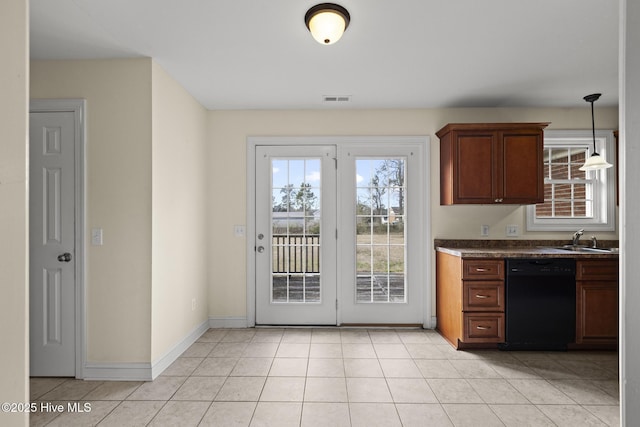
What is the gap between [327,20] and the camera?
6.69 feet

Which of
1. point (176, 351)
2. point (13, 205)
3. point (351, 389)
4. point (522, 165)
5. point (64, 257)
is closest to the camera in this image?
point (13, 205)

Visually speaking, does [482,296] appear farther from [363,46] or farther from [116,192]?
[116,192]

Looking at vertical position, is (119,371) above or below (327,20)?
below

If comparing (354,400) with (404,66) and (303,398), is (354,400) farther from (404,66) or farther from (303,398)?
(404,66)

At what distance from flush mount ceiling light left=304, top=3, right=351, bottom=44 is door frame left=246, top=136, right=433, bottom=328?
177 cm

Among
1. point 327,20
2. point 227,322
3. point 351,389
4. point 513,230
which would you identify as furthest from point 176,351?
point 513,230

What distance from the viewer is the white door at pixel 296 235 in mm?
3891

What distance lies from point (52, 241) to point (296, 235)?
220 cm

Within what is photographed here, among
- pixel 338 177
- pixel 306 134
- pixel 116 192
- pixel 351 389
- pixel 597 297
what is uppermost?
pixel 306 134

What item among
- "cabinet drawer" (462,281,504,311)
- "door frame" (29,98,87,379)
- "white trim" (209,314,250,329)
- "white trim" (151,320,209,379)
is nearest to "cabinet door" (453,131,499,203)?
"cabinet drawer" (462,281,504,311)

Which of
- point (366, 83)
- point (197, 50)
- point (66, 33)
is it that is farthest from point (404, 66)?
point (66, 33)

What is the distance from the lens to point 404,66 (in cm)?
282

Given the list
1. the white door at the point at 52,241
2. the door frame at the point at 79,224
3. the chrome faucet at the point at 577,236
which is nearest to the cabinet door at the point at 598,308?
the chrome faucet at the point at 577,236

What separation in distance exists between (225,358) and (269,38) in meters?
2.63
